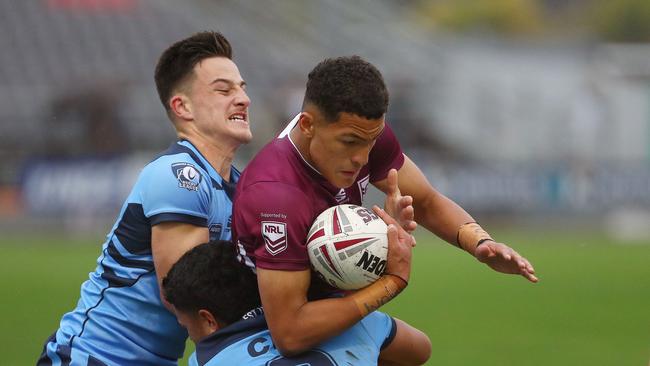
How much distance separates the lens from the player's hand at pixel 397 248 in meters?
4.43

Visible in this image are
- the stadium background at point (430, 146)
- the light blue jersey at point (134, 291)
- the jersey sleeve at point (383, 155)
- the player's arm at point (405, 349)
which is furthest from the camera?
the stadium background at point (430, 146)

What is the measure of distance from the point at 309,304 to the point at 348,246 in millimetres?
330

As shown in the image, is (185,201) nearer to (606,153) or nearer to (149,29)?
(606,153)

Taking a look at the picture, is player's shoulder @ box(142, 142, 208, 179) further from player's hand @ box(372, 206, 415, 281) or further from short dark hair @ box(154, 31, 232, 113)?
player's hand @ box(372, 206, 415, 281)

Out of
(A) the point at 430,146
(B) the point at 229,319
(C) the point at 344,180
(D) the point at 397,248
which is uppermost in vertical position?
(A) the point at 430,146

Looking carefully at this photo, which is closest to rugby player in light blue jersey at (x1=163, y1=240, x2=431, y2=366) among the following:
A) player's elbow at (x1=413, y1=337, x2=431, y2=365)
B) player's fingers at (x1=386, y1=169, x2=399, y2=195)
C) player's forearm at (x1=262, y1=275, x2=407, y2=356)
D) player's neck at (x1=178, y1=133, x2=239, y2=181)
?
player's forearm at (x1=262, y1=275, x2=407, y2=356)

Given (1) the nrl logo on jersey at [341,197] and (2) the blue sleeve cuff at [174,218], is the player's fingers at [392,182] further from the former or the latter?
(2) the blue sleeve cuff at [174,218]

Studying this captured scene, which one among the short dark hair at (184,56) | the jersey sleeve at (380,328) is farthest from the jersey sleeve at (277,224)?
the short dark hair at (184,56)

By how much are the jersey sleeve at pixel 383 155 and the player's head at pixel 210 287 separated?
2.94 feet

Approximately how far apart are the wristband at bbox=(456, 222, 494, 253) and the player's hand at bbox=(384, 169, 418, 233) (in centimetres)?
70

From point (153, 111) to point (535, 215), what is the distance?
8.87 m

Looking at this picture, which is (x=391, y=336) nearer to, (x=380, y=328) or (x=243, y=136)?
(x=380, y=328)

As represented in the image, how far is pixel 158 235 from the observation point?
477 cm

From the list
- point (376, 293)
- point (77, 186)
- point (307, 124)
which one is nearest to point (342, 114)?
point (307, 124)
